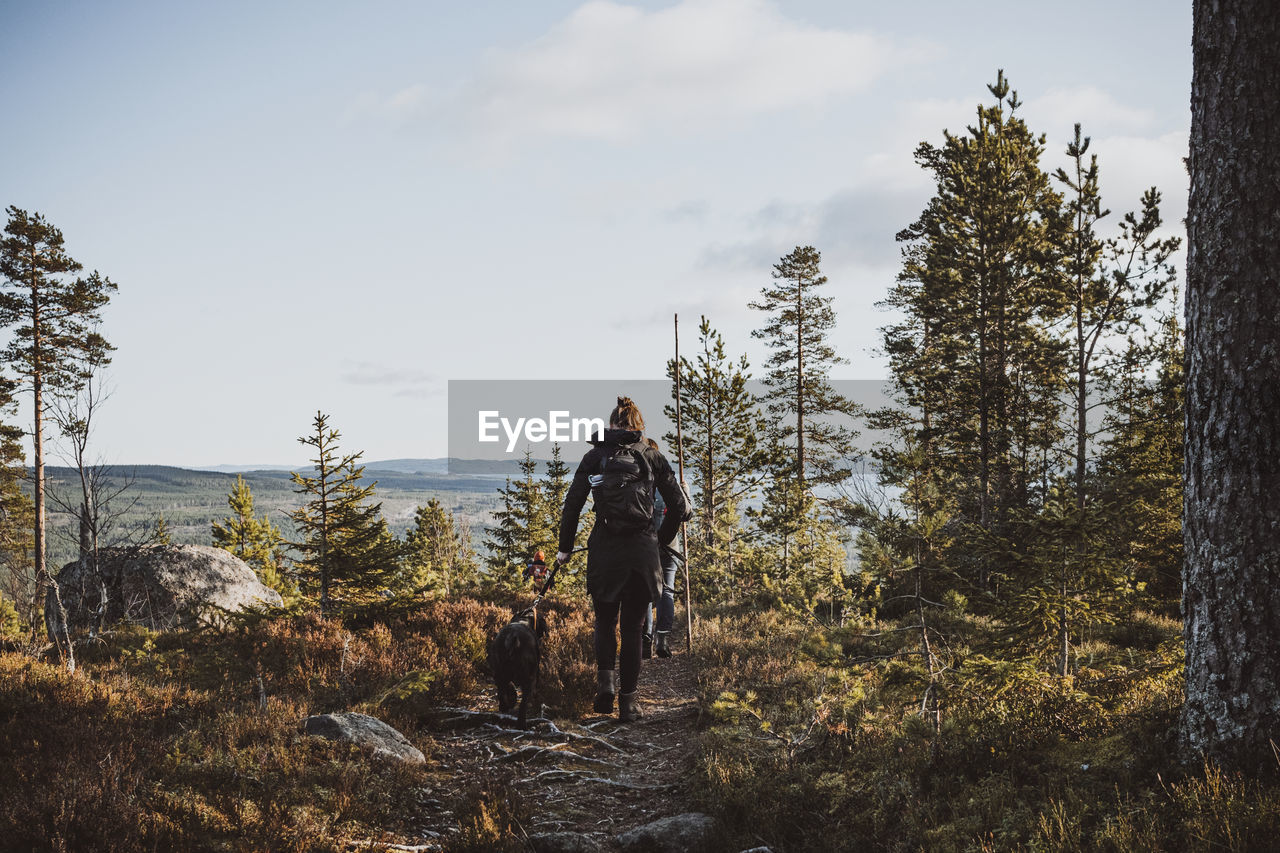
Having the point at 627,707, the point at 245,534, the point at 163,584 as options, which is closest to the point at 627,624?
→ the point at 627,707

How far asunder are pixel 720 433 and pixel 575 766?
1692cm

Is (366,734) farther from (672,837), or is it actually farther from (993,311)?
(993,311)

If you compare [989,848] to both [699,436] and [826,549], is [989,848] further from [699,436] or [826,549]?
[699,436]

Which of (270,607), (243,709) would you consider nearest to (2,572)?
(270,607)

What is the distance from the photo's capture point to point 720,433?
21.8m

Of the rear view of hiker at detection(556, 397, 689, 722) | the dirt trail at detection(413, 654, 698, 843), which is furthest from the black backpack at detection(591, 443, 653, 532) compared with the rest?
the dirt trail at detection(413, 654, 698, 843)

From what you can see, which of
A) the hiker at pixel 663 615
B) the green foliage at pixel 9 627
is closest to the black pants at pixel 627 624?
the hiker at pixel 663 615

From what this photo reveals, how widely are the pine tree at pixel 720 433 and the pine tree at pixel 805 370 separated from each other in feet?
19.9

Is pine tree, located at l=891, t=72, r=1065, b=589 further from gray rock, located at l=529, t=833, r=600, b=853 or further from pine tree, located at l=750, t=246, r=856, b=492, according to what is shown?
gray rock, located at l=529, t=833, r=600, b=853

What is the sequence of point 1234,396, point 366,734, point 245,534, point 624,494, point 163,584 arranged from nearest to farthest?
point 1234,396, point 366,734, point 624,494, point 163,584, point 245,534

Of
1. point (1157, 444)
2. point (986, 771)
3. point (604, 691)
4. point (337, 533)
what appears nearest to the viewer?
point (986, 771)

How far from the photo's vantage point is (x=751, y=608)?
11.9 m

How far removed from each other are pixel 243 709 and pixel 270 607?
410 cm

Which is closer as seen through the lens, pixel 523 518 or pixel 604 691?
pixel 604 691
